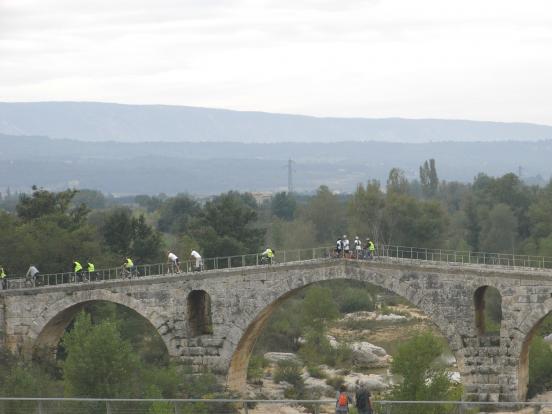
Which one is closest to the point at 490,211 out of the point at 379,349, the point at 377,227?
the point at 377,227

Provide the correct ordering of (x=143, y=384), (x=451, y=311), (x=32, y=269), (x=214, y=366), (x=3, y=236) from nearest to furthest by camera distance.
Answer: (x=143, y=384) → (x=451, y=311) → (x=214, y=366) → (x=32, y=269) → (x=3, y=236)

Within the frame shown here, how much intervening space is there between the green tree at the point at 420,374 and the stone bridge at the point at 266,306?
3.62m

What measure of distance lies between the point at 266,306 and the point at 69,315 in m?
10.6

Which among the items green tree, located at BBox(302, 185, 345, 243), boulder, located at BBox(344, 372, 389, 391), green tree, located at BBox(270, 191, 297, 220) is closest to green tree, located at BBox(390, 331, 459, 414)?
boulder, located at BBox(344, 372, 389, 391)

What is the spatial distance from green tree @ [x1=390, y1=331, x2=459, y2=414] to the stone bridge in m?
3.62

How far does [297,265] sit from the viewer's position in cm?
5322

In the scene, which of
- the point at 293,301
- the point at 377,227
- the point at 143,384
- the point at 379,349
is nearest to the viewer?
the point at 143,384

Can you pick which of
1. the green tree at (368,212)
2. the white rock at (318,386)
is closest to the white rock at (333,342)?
the white rock at (318,386)

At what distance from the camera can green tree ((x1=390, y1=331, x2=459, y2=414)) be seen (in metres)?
44.3

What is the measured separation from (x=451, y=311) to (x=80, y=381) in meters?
15.8

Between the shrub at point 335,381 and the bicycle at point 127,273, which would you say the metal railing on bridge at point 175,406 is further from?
the shrub at point 335,381

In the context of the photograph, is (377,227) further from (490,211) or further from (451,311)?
(451,311)

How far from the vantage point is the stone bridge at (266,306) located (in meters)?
49.2

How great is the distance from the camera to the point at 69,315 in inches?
2308
